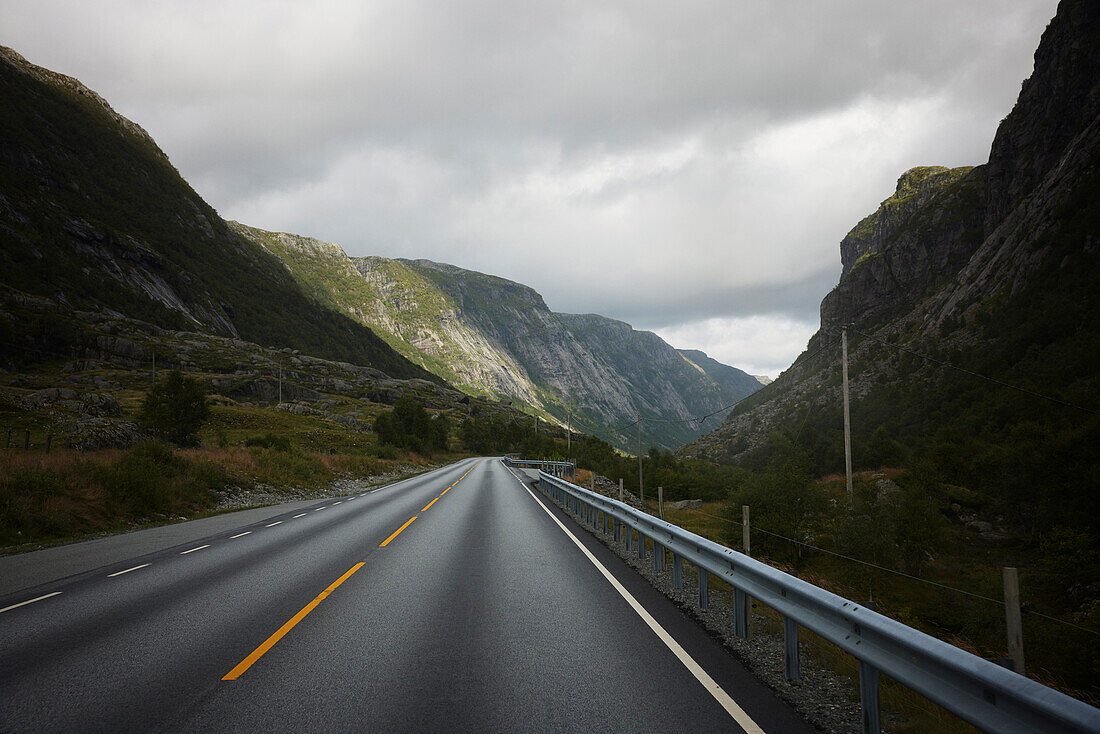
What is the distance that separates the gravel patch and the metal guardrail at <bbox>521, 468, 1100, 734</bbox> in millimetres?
174

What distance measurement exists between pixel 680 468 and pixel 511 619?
7596cm

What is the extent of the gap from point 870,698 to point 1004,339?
111390 mm

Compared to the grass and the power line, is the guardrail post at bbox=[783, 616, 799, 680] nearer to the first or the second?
the grass

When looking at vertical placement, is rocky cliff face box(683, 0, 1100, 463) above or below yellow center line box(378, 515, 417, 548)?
above

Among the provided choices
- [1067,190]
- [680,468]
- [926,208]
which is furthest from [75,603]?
[926,208]

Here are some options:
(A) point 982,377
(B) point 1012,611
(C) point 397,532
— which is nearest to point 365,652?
(B) point 1012,611

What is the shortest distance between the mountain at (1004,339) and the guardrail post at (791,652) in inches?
1709

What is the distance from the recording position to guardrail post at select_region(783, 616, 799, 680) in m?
4.16

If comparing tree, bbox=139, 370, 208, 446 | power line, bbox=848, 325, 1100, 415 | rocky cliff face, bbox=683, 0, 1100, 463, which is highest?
rocky cliff face, bbox=683, 0, 1100, 463

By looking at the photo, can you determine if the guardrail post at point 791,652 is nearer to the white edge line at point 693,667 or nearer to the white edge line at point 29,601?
the white edge line at point 693,667

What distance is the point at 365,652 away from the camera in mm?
4664

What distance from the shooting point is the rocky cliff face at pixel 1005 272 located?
270ft

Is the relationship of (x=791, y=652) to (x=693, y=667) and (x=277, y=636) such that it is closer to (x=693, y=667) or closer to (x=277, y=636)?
(x=693, y=667)

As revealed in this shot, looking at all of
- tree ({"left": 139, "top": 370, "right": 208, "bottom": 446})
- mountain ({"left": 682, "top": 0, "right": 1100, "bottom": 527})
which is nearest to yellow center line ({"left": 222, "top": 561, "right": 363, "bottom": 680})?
tree ({"left": 139, "top": 370, "right": 208, "bottom": 446})
